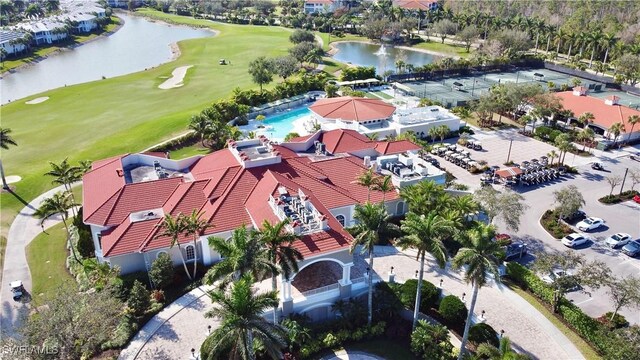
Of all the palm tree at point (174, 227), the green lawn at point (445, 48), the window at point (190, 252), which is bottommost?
the window at point (190, 252)

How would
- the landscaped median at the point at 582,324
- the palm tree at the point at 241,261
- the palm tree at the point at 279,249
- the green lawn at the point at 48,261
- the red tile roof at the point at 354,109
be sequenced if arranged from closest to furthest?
the palm tree at the point at 241,261
the landscaped median at the point at 582,324
the palm tree at the point at 279,249
the green lawn at the point at 48,261
the red tile roof at the point at 354,109

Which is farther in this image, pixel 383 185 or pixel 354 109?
pixel 354 109

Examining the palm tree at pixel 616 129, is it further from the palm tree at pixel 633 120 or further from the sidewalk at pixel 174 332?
the sidewalk at pixel 174 332

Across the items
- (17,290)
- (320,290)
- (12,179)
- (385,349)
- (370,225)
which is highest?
(370,225)

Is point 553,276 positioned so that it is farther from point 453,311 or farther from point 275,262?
point 275,262

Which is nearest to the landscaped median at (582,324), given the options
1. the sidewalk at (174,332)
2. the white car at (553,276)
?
the white car at (553,276)

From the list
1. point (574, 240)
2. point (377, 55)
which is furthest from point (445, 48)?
point (574, 240)
